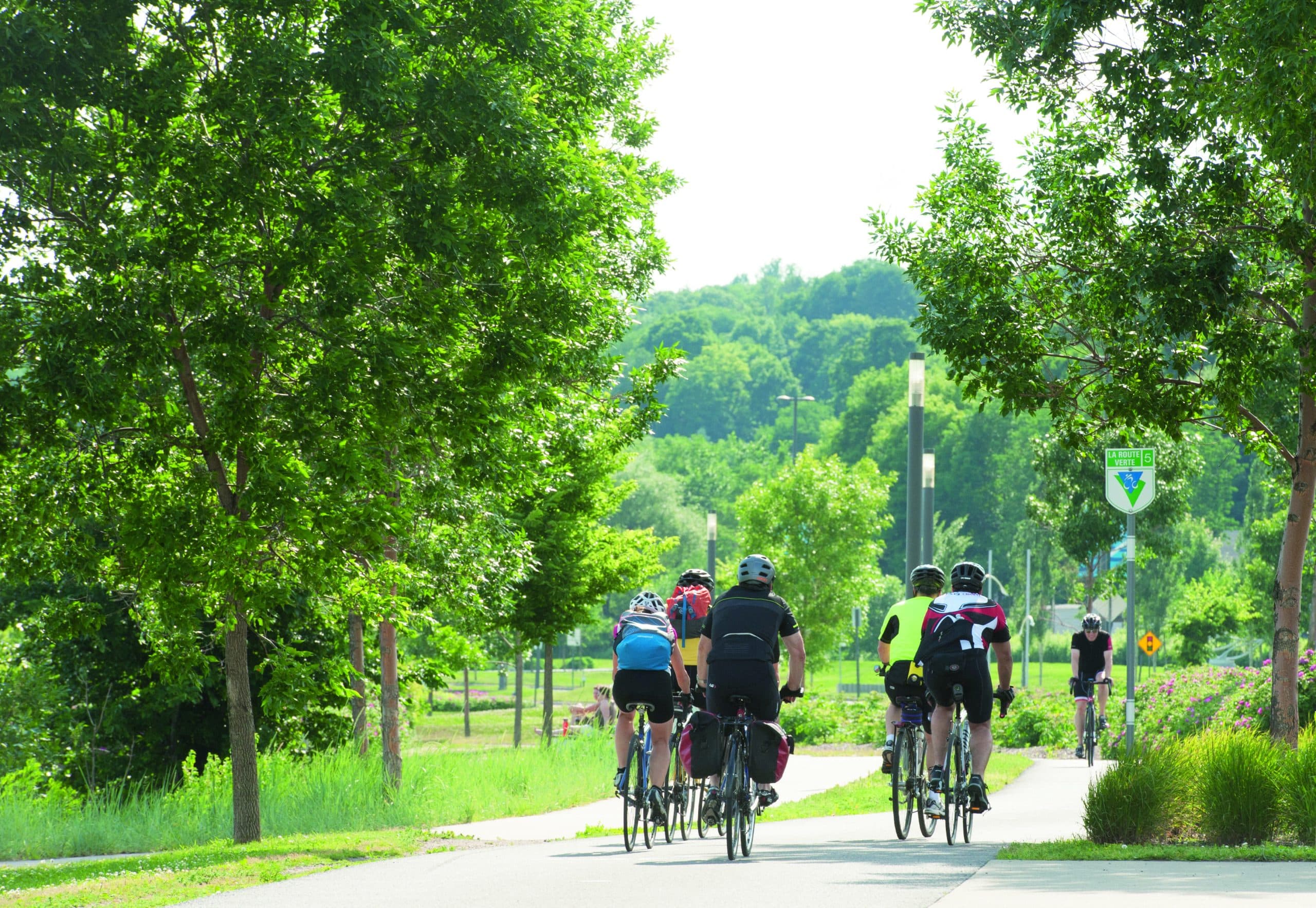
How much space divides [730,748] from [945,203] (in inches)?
249

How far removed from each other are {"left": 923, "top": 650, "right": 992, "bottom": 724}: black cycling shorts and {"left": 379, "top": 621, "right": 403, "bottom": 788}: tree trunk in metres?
7.49

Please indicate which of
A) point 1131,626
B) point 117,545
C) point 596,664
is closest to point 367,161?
point 117,545

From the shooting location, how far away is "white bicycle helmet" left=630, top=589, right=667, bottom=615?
34.3 ft

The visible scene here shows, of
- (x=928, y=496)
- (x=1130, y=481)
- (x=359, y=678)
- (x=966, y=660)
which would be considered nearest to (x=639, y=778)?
(x=966, y=660)

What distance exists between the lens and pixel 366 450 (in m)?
11.9

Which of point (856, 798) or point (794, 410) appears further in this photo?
point (794, 410)

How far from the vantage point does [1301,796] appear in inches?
382

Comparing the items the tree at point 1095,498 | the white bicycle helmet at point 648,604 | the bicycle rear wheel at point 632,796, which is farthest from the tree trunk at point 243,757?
the tree at point 1095,498

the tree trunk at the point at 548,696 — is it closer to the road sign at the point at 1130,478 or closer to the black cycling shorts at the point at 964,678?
the road sign at the point at 1130,478

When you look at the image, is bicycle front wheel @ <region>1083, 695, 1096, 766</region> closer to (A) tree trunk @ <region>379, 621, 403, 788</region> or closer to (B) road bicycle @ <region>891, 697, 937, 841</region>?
(A) tree trunk @ <region>379, 621, 403, 788</region>

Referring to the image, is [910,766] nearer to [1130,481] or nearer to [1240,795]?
[1240,795]

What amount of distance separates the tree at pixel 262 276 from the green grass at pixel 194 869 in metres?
1.17

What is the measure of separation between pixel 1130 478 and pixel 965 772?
5.95 meters

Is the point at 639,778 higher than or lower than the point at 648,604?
lower
